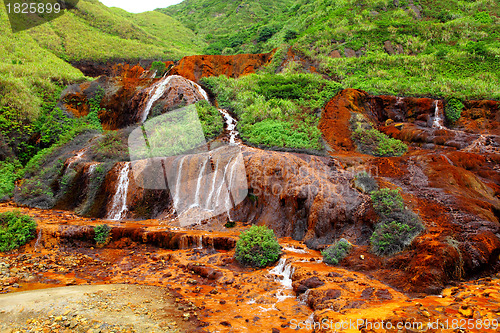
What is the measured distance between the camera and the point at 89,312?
5.80 m

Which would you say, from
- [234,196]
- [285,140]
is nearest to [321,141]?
[285,140]

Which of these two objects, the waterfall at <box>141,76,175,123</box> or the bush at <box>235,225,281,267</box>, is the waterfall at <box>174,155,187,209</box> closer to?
the bush at <box>235,225,281,267</box>

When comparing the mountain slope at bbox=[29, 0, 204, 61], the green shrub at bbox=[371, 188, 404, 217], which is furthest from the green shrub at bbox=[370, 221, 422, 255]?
the mountain slope at bbox=[29, 0, 204, 61]

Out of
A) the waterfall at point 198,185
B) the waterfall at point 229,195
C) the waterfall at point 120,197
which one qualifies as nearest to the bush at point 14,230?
the waterfall at point 120,197

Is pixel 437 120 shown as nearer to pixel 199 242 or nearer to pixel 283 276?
pixel 283 276

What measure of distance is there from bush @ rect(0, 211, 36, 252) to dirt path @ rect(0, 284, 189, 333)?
458 centimetres

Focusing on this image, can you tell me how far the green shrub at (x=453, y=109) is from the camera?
1839 cm

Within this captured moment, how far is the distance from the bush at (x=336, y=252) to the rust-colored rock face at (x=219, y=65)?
938 inches

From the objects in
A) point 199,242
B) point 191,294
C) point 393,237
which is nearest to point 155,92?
point 199,242

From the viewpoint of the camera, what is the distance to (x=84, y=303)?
6.19 metres

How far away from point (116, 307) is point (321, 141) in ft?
47.0

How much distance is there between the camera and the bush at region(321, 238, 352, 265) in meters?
9.04

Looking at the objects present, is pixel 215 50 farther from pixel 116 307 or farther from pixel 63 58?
pixel 116 307

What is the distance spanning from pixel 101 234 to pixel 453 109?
21.1m
